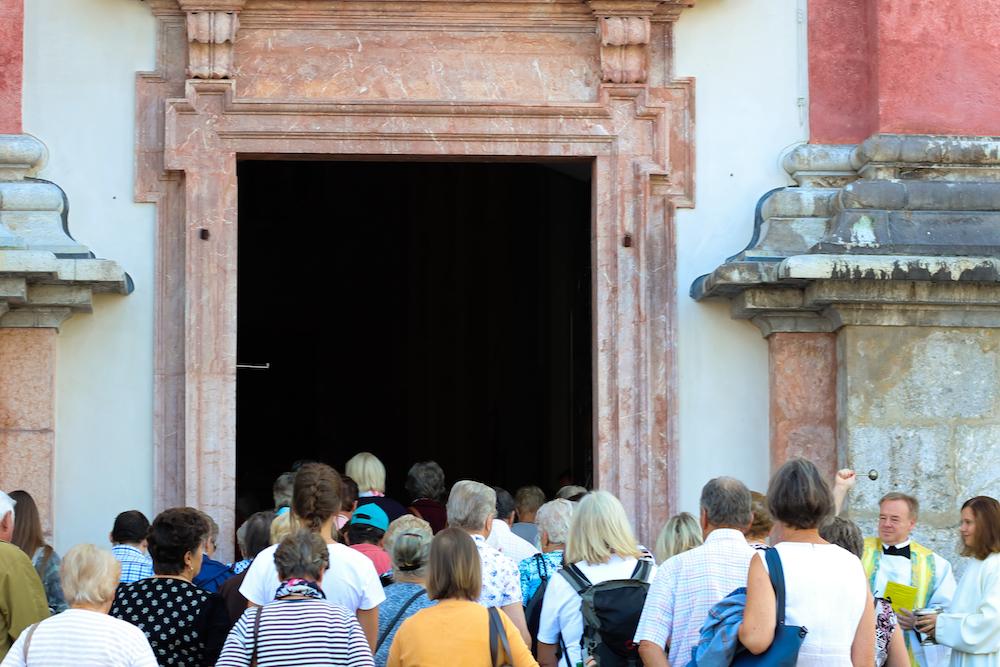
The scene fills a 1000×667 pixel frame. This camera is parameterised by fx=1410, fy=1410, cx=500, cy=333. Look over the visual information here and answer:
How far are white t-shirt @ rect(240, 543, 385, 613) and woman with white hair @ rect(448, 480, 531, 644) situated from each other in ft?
1.21

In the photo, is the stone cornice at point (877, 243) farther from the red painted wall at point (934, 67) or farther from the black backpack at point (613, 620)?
the black backpack at point (613, 620)

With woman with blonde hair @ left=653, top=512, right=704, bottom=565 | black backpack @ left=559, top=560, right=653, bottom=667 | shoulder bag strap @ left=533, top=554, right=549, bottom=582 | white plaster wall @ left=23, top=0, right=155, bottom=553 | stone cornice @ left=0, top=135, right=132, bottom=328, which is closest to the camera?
black backpack @ left=559, top=560, right=653, bottom=667

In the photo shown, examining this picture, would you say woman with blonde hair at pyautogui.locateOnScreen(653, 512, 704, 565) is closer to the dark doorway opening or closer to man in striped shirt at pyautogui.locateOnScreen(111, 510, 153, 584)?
man in striped shirt at pyautogui.locateOnScreen(111, 510, 153, 584)

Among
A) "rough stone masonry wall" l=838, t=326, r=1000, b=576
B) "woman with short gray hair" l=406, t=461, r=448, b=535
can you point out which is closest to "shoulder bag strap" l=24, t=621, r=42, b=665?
"woman with short gray hair" l=406, t=461, r=448, b=535

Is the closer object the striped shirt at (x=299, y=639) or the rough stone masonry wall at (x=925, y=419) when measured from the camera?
the striped shirt at (x=299, y=639)

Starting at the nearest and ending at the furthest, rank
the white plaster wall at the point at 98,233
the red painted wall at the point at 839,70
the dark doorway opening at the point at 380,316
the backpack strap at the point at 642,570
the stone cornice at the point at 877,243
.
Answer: the backpack strap at the point at 642,570 < the stone cornice at the point at 877,243 < the white plaster wall at the point at 98,233 < the red painted wall at the point at 839,70 < the dark doorway opening at the point at 380,316

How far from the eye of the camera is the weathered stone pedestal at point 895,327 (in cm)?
701

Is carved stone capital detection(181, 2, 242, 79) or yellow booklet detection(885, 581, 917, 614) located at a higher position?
carved stone capital detection(181, 2, 242, 79)

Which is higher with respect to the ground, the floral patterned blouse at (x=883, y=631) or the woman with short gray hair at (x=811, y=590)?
the woman with short gray hair at (x=811, y=590)

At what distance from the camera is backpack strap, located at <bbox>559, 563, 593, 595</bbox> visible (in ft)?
15.9

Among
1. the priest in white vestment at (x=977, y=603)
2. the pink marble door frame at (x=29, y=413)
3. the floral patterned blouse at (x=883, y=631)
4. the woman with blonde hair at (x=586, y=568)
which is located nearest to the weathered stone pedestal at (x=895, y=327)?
the priest in white vestment at (x=977, y=603)

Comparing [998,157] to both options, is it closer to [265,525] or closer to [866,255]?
[866,255]

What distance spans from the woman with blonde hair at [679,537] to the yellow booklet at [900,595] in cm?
107

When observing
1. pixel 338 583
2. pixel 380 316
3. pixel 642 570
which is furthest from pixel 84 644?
pixel 380 316
